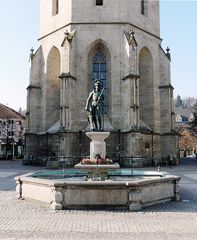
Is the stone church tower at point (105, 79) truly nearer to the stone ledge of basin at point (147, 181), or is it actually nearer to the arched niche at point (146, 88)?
the arched niche at point (146, 88)

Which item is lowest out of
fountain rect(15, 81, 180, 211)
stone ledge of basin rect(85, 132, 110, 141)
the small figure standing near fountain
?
fountain rect(15, 81, 180, 211)

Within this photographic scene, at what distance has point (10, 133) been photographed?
207 feet

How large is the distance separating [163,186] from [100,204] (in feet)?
8.37

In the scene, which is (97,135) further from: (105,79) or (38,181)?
(105,79)

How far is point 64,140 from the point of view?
2981cm

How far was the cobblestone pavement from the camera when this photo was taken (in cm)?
736

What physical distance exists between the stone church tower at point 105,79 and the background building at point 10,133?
2636cm

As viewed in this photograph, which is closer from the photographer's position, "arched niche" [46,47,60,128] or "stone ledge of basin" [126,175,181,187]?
"stone ledge of basin" [126,175,181,187]

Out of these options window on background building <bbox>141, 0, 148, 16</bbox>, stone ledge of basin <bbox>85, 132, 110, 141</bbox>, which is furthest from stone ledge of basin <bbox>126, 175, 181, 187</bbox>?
window on background building <bbox>141, 0, 148, 16</bbox>

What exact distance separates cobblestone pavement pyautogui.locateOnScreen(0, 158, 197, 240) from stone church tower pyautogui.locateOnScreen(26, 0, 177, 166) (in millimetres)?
19475

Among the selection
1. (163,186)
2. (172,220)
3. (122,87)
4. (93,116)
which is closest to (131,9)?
(122,87)

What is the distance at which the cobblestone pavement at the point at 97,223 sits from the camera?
7355 millimetres

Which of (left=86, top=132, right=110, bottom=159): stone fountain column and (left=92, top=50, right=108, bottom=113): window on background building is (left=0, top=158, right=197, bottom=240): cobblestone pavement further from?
(left=92, top=50, right=108, bottom=113): window on background building

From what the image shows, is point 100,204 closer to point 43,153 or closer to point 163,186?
point 163,186
